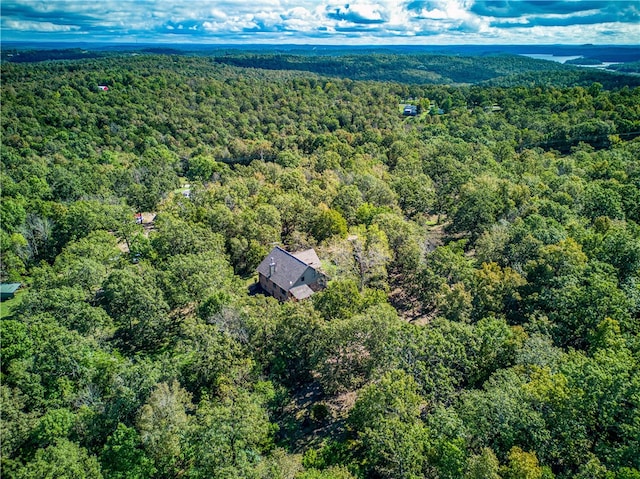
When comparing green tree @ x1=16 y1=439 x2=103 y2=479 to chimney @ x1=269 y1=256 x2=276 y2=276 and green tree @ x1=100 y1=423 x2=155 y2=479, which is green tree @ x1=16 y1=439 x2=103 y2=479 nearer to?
green tree @ x1=100 y1=423 x2=155 y2=479

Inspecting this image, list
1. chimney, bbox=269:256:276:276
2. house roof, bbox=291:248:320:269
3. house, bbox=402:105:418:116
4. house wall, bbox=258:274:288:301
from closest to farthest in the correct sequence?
1. house wall, bbox=258:274:288:301
2. chimney, bbox=269:256:276:276
3. house roof, bbox=291:248:320:269
4. house, bbox=402:105:418:116

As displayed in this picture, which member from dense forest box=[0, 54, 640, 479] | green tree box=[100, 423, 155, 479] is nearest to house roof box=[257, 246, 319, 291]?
dense forest box=[0, 54, 640, 479]

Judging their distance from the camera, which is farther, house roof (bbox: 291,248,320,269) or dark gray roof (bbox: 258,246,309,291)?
house roof (bbox: 291,248,320,269)

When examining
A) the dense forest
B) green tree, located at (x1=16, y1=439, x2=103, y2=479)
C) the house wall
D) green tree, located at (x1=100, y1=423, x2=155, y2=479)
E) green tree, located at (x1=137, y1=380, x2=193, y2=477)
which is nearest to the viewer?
green tree, located at (x1=16, y1=439, x2=103, y2=479)

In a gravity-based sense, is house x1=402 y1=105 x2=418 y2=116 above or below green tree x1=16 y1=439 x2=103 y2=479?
below

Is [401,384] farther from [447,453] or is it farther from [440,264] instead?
[440,264]

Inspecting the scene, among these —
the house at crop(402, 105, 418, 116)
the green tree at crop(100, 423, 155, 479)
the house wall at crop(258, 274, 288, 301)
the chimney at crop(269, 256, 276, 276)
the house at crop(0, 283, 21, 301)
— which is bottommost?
the house at crop(402, 105, 418, 116)
